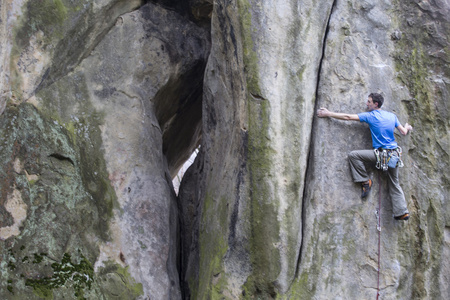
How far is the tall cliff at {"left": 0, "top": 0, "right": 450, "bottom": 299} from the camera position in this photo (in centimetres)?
577

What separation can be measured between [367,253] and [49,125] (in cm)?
403

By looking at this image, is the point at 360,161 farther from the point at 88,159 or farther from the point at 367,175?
the point at 88,159

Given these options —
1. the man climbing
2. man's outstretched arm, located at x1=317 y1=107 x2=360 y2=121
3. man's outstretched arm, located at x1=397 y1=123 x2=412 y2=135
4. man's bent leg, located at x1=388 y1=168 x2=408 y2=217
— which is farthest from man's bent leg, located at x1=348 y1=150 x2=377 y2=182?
man's outstretched arm, located at x1=397 y1=123 x2=412 y2=135

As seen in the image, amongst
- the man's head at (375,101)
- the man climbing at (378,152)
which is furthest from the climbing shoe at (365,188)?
the man's head at (375,101)

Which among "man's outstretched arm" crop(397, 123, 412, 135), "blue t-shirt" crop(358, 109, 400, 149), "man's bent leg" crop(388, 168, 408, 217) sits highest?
"blue t-shirt" crop(358, 109, 400, 149)

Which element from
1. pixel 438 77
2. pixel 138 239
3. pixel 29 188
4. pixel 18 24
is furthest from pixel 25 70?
pixel 438 77

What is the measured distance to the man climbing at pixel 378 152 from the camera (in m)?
5.73

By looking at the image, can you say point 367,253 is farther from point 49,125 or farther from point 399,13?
point 49,125

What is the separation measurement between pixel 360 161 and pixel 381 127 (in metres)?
0.42

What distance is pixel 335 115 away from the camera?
19.2ft

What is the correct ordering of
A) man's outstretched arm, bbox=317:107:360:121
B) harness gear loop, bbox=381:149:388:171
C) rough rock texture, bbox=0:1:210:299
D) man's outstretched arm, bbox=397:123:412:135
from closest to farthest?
harness gear loop, bbox=381:149:388:171, man's outstretched arm, bbox=317:107:360:121, man's outstretched arm, bbox=397:123:412:135, rough rock texture, bbox=0:1:210:299

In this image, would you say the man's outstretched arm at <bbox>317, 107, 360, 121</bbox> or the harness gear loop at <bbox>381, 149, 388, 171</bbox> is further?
the man's outstretched arm at <bbox>317, 107, 360, 121</bbox>

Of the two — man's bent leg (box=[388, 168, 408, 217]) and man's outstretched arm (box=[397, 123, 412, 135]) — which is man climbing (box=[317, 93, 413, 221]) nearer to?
man's bent leg (box=[388, 168, 408, 217])

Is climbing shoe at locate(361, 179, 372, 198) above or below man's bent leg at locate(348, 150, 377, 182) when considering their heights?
below
